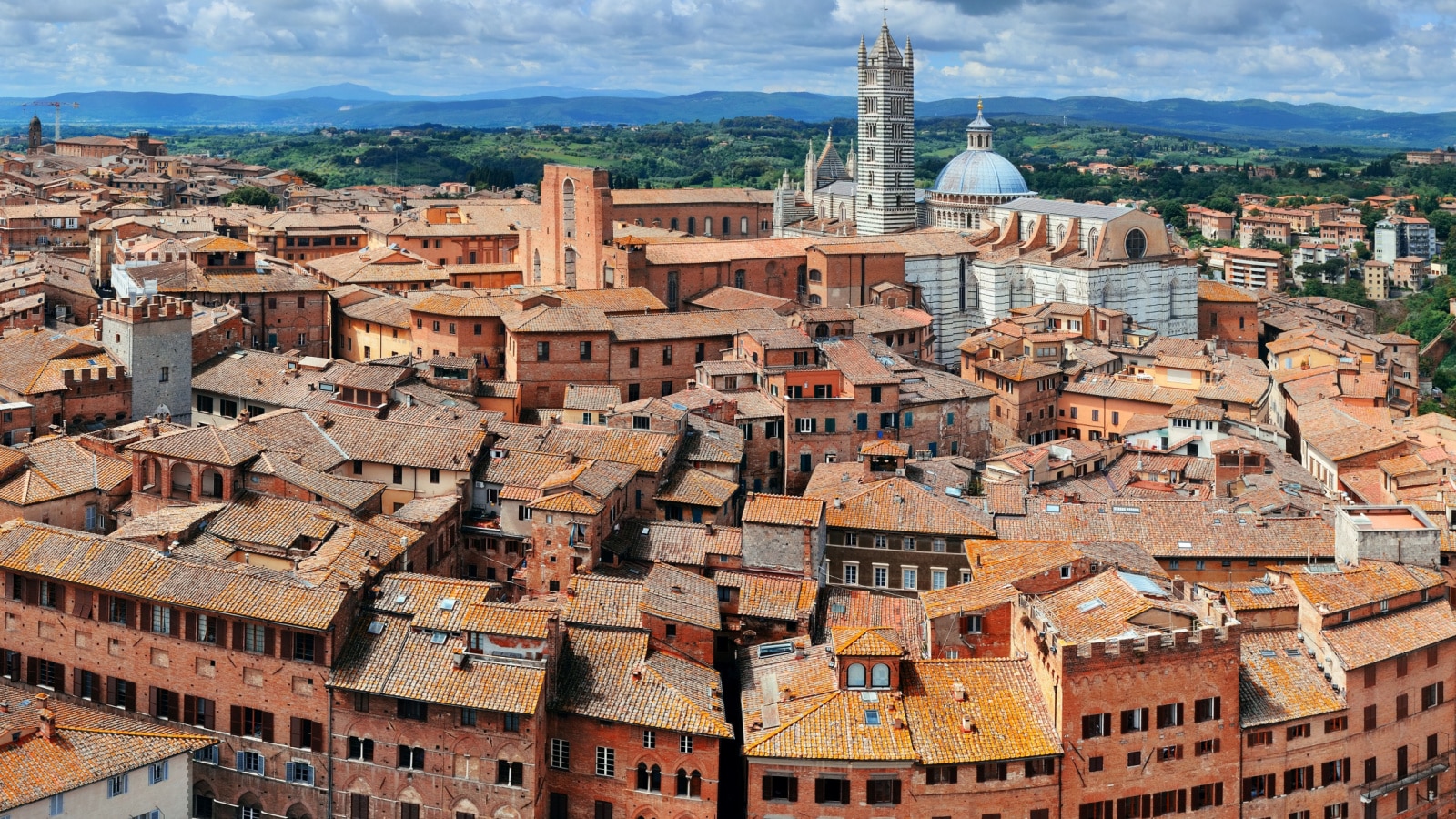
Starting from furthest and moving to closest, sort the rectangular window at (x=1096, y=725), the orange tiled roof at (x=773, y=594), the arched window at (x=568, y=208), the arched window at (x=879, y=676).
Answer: the arched window at (x=568, y=208), the orange tiled roof at (x=773, y=594), the arched window at (x=879, y=676), the rectangular window at (x=1096, y=725)

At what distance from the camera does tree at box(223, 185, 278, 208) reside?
131500 millimetres

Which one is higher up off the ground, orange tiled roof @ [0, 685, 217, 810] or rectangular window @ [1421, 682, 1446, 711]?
orange tiled roof @ [0, 685, 217, 810]

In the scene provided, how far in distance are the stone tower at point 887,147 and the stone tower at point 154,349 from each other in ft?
169

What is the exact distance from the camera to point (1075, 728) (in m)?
42.1

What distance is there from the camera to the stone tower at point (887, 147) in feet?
351

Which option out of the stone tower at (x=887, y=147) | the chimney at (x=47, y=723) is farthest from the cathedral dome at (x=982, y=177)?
the chimney at (x=47, y=723)

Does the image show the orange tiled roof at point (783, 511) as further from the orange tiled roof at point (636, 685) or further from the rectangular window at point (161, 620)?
the rectangular window at point (161, 620)

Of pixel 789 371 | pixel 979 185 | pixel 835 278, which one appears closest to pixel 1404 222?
pixel 979 185

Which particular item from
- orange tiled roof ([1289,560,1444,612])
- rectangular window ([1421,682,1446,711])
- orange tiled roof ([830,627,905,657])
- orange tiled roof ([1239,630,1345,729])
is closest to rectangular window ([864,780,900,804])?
orange tiled roof ([830,627,905,657])

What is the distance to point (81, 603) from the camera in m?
44.4

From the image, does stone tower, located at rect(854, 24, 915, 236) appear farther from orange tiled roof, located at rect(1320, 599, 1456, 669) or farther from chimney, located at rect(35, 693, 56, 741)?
chimney, located at rect(35, 693, 56, 741)

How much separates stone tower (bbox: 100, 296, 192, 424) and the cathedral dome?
5724cm

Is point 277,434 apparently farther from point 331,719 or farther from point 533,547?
point 331,719

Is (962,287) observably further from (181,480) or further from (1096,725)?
(1096,725)
